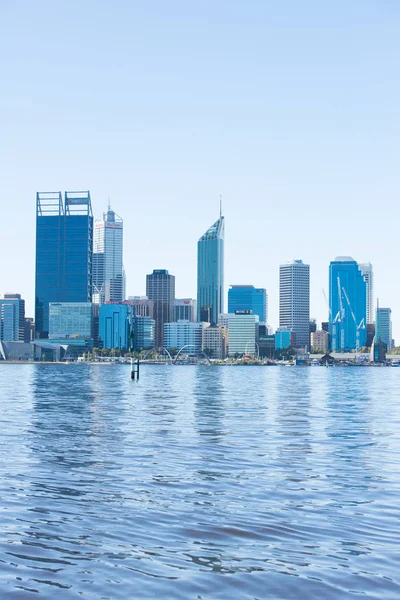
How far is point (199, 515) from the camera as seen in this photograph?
24.7 meters

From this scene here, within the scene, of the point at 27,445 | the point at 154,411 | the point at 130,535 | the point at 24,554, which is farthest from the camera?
the point at 154,411

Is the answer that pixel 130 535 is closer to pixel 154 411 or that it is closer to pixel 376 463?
pixel 376 463

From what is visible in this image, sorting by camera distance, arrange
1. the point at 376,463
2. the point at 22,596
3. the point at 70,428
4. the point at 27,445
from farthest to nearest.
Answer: the point at 70,428 < the point at 27,445 < the point at 376,463 < the point at 22,596

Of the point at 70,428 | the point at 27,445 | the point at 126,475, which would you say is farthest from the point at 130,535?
the point at 70,428

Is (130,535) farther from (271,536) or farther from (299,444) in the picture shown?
(299,444)

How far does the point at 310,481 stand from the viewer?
31047mm

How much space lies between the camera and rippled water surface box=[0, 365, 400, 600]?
18250 mm

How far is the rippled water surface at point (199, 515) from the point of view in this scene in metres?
18.2

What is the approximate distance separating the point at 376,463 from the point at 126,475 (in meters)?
11.6

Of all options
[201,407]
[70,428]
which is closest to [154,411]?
[201,407]

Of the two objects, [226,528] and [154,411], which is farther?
[154,411]

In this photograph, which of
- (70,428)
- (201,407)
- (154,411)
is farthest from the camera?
(201,407)

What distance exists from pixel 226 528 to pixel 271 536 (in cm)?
148

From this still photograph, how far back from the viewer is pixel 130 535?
2217 centimetres
